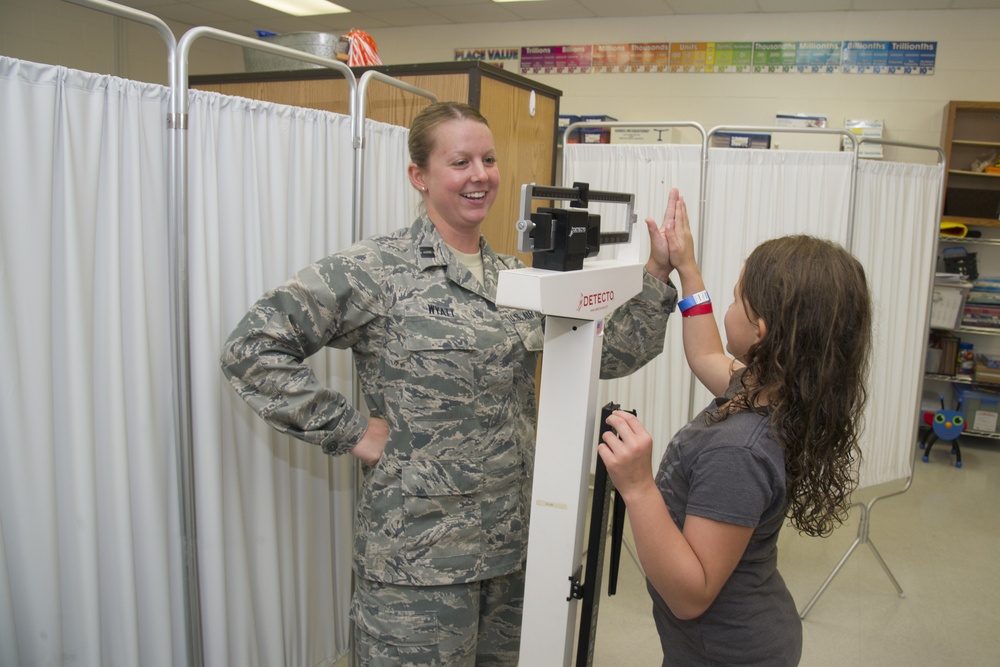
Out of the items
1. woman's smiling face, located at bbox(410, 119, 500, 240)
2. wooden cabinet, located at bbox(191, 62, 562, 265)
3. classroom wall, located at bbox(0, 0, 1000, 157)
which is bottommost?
woman's smiling face, located at bbox(410, 119, 500, 240)

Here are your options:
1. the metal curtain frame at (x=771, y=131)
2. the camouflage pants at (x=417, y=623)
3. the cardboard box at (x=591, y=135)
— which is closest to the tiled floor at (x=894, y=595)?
the metal curtain frame at (x=771, y=131)

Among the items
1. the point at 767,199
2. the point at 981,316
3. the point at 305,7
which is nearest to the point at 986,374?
the point at 981,316

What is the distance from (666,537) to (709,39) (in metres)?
5.83

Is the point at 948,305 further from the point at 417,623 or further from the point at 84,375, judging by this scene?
the point at 84,375

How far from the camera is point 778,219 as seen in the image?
116 inches

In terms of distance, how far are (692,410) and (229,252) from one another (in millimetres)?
1983

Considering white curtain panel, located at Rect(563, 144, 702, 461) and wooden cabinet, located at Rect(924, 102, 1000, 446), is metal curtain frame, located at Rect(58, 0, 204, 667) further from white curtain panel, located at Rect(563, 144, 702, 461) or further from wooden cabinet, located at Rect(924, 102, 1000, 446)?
wooden cabinet, located at Rect(924, 102, 1000, 446)

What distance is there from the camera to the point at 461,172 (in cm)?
158

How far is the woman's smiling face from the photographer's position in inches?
62.1

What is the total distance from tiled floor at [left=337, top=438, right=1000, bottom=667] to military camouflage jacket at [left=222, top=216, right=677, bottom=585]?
1223 mm

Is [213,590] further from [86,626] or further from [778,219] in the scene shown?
[778,219]

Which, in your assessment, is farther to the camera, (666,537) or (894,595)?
(894,595)

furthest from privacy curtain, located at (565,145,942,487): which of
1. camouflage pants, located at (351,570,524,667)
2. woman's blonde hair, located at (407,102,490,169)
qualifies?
camouflage pants, located at (351,570,524,667)

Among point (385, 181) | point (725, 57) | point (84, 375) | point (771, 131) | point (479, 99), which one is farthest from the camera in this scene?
point (725, 57)
